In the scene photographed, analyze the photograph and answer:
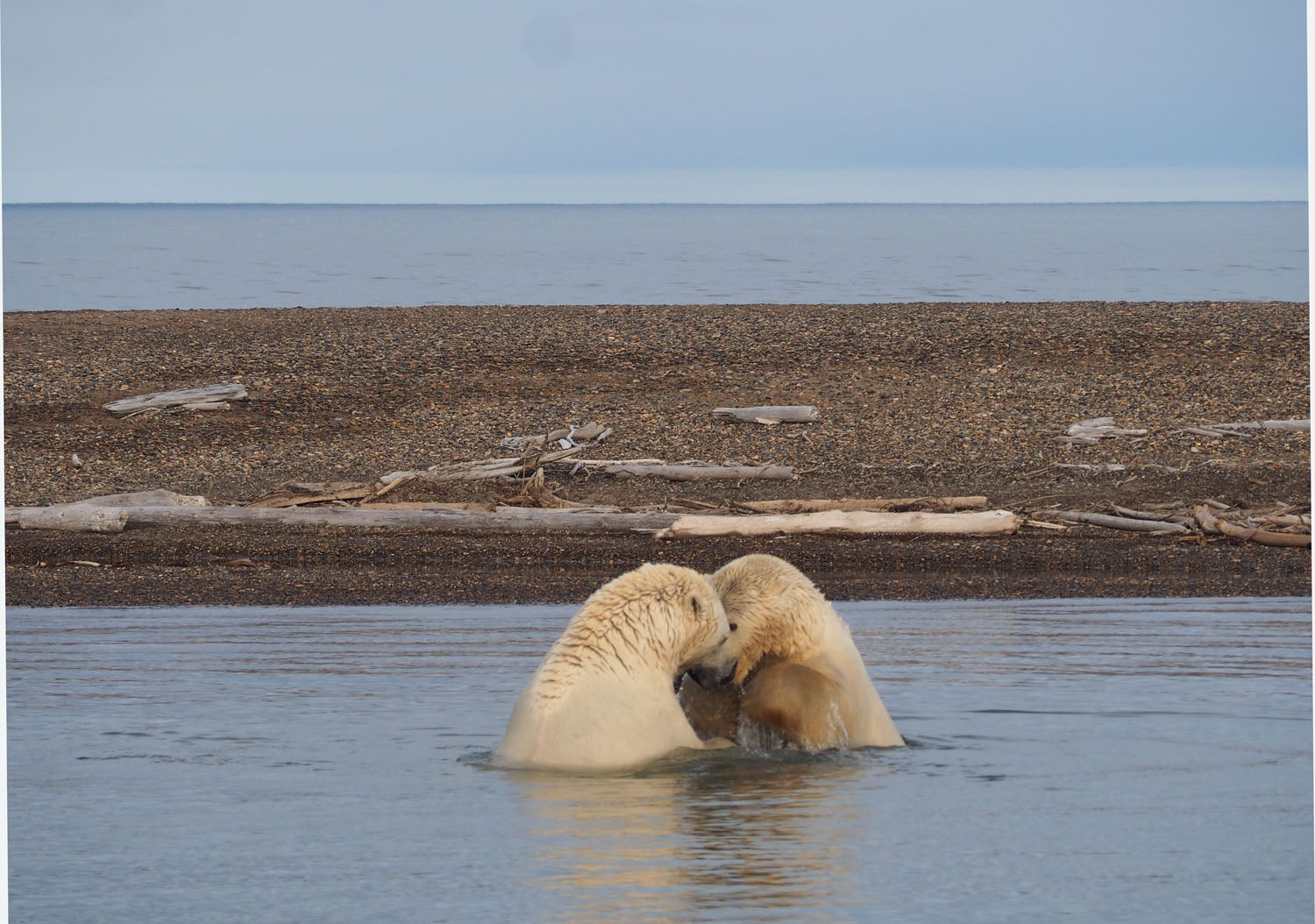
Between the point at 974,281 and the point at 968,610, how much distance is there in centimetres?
3512

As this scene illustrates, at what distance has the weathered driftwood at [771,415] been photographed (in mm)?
20328

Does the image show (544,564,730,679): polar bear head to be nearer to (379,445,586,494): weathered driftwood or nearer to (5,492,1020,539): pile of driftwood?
(5,492,1020,539): pile of driftwood

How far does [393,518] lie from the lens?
15.6 metres

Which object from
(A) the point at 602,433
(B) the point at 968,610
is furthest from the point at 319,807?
(A) the point at 602,433

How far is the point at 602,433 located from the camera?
65.0 ft

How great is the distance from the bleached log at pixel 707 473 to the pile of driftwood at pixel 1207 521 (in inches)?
123

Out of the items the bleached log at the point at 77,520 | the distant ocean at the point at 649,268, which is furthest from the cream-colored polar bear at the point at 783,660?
the distant ocean at the point at 649,268

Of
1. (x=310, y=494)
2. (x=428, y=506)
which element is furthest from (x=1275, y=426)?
(x=310, y=494)

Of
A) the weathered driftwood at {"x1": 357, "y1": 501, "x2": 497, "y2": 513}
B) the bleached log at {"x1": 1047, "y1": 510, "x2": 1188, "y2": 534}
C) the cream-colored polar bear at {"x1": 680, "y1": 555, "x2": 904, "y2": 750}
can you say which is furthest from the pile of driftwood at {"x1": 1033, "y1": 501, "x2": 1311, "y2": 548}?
the cream-colored polar bear at {"x1": 680, "y1": 555, "x2": 904, "y2": 750}

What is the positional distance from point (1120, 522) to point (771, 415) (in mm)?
6027

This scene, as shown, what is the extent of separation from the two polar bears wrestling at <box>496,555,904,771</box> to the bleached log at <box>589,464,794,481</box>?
1034 cm

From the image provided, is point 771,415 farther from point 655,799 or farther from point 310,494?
point 655,799

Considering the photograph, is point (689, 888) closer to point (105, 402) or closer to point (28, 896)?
point (28, 896)

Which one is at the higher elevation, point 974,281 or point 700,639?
point 974,281
